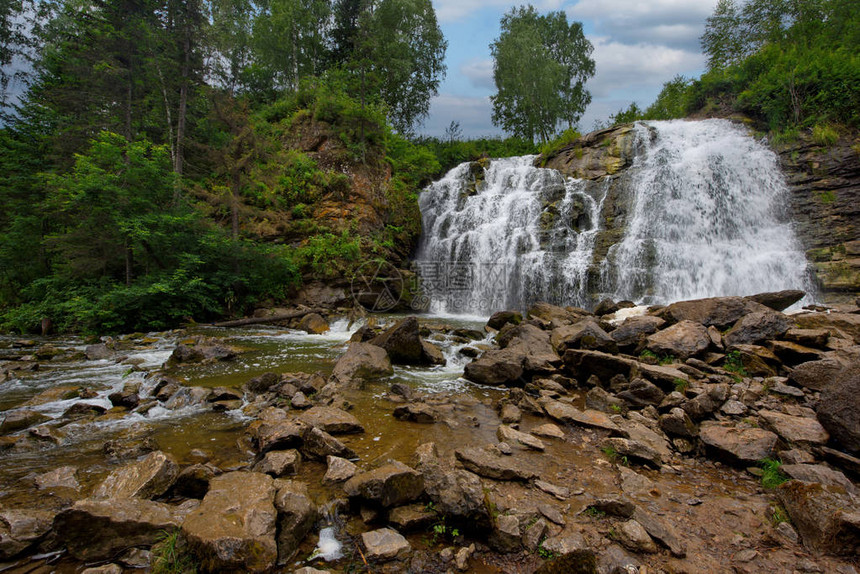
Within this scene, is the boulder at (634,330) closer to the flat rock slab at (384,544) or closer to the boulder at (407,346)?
the boulder at (407,346)

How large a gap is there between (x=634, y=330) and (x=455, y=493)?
6.77m

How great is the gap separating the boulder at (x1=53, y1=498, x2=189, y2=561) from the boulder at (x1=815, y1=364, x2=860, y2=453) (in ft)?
21.4

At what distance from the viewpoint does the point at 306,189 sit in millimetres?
19125

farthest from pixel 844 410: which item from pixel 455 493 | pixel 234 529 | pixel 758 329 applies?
pixel 234 529

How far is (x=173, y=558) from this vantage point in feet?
7.60

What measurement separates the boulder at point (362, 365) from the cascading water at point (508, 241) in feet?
31.8

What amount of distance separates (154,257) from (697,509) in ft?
53.0

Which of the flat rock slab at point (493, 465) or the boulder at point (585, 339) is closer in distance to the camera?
the flat rock slab at point (493, 465)

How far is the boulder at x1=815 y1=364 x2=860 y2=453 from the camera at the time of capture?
147 inches

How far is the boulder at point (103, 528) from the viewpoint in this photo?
2.39 meters

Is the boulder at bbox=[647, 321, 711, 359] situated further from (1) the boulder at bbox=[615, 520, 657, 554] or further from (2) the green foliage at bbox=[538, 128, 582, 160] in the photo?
(2) the green foliage at bbox=[538, 128, 582, 160]

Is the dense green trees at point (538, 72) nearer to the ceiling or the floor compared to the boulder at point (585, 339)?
nearer to the ceiling

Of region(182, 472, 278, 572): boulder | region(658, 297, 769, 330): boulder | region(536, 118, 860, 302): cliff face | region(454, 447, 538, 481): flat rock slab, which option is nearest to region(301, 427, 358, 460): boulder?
region(182, 472, 278, 572): boulder

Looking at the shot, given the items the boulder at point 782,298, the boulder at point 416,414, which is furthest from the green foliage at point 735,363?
the boulder at point 416,414
